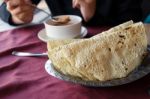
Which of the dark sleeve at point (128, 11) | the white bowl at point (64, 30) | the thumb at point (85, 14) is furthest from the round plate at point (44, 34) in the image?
the dark sleeve at point (128, 11)

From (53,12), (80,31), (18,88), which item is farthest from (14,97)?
(53,12)

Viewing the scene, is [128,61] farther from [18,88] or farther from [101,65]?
[18,88]

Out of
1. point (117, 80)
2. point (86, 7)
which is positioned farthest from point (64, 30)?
point (117, 80)

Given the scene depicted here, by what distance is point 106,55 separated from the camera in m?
0.51

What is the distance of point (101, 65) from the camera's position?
1.66 ft

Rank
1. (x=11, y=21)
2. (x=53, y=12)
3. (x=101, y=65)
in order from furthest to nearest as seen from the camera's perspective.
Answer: (x=53, y=12), (x=11, y=21), (x=101, y=65)

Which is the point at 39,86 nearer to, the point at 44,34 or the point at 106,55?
the point at 106,55

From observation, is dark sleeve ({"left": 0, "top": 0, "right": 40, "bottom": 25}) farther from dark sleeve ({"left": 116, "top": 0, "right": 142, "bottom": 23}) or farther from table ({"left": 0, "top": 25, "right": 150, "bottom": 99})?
dark sleeve ({"left": 116, "top": 0, "right": 142, "bottom": 23})

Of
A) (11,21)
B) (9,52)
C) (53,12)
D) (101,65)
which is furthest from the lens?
(53,12)

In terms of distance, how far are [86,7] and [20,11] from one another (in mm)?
224

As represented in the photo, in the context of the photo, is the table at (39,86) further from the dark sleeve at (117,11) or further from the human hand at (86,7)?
the dark sleeve at (117,11)

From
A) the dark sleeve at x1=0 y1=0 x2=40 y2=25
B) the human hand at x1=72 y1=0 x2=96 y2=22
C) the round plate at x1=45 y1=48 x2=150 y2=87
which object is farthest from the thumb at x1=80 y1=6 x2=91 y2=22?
the round plate at x1=45 y1=48 x2=150 y2=87

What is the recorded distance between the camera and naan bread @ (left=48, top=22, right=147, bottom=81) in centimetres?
51

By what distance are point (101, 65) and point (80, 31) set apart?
1.06 ft
